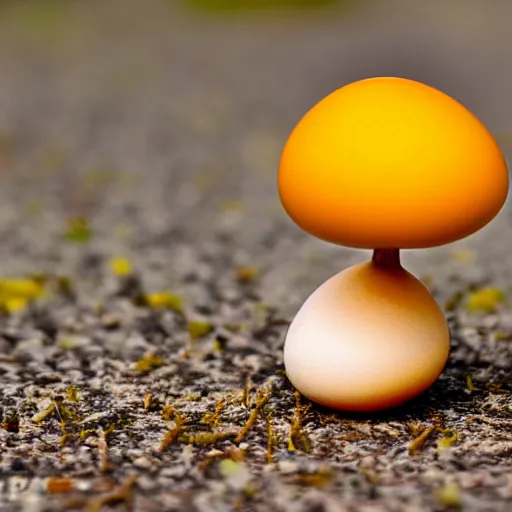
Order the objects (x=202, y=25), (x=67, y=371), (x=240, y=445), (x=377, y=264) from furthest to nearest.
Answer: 1. (x=202, y=25)
2. (x=67, y=371)
3. (x=377, y=264)
4. (x=240, y=445)

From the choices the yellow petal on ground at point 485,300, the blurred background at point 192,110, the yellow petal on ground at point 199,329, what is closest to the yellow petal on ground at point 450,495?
the yellow petal on ground at point 199,329

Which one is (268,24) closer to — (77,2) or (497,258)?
(77,2)

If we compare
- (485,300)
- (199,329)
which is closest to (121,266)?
(199,329)

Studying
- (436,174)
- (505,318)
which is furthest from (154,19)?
(436,174)

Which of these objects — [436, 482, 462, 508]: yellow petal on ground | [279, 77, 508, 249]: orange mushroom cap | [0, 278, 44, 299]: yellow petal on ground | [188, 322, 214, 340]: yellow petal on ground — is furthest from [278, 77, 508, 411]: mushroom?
[0, 278, 44, 299]: yellow petal on ground

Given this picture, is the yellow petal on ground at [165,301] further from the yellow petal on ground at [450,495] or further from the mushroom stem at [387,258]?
the yellow petal on ground at [450,495]

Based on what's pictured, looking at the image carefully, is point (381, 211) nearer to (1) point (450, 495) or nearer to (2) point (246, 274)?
(1) point (450, 495)
